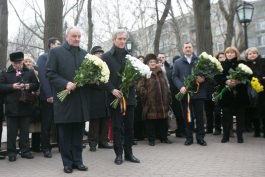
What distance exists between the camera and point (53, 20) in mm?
11133

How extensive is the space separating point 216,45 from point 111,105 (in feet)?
219

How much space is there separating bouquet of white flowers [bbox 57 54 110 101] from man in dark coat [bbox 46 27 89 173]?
11cm

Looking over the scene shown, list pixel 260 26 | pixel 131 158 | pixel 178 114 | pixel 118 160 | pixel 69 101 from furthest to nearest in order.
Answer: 1. pixel 260 26
2. pixel 178 114
3. pixel 131 158
4. pixel 118 160
5. pixel 69 101

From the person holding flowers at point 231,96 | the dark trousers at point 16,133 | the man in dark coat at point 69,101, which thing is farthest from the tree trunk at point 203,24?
the man in dark coat at point 69,101

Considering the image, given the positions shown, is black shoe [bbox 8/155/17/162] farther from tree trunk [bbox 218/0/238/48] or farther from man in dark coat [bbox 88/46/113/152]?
tree trunk [bbox 218/0/238/48]

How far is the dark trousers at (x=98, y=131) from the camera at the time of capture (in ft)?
29.1

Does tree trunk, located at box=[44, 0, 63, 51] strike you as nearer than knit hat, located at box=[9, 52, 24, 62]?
No

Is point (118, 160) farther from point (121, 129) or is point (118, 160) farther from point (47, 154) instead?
point (47, 154)

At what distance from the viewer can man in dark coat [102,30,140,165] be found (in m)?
7.18

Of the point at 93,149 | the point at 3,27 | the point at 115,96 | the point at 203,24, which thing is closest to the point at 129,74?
the point at 115,96

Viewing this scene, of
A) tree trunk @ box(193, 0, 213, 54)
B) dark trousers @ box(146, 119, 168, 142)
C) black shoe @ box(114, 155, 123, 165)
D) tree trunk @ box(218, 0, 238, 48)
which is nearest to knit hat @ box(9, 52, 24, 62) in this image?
black shoe @ box(114, 155, 123, 165)

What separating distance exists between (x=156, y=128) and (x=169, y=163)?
9.26 feet

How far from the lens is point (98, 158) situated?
7.90 metres

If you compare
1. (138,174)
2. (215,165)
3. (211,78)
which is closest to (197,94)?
(211,78)
